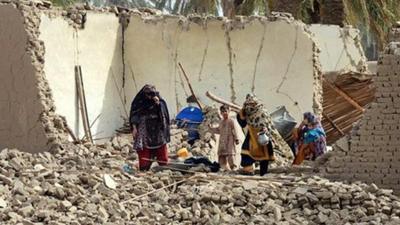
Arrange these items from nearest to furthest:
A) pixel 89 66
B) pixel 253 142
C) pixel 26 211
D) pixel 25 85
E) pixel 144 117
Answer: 1. pixel 26 211
2. pixel 253 142
3. pixel 144 117
4. pixel 25 85
5. pixel 89 66

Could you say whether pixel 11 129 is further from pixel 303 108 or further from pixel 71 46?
pixel 303 108

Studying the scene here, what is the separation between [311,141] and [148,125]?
2.00 m

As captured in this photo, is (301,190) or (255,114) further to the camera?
(255,114)

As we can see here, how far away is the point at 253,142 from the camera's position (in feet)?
34.6

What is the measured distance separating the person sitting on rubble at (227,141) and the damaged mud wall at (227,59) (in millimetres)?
2911

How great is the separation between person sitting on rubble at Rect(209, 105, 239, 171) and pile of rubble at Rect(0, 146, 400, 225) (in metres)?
1.25

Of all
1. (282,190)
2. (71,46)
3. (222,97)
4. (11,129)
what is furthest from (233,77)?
(282,190)

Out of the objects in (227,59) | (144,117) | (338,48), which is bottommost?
(144,117)

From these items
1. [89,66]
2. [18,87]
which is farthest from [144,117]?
[89,66]

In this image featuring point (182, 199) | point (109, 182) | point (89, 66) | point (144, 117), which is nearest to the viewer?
point (182, 199)

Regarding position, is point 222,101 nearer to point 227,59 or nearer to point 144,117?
point 227,59

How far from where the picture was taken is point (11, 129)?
12.1 meters

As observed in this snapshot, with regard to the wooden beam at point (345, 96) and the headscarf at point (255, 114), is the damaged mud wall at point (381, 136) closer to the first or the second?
the headscarf at point (255, 114)

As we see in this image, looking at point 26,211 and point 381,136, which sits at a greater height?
point 381,136
